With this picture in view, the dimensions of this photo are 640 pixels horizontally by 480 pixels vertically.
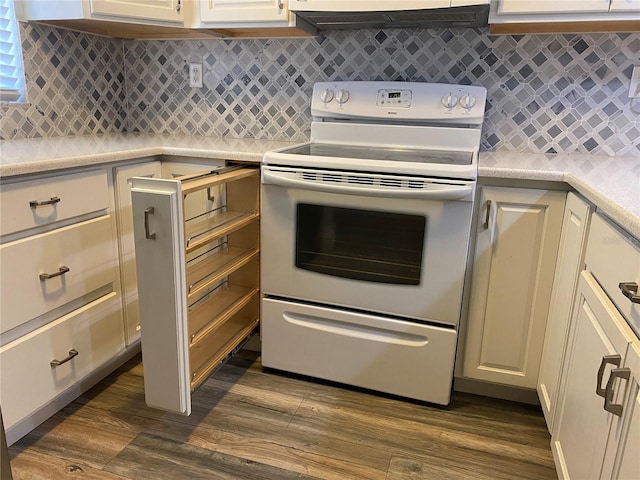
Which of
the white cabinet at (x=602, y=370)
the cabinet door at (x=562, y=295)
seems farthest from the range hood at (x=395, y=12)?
the white cabinet at (x=602, y=370)

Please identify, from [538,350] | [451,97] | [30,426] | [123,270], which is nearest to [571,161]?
[451,97]

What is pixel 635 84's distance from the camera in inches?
74.0

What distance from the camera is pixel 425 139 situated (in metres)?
2.00

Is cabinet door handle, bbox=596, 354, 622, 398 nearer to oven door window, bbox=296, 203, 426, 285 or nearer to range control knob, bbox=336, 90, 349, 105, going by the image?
oven door window, bbox=296, 203, 426, 285

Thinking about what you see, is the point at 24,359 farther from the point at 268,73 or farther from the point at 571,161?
the point at 571,161

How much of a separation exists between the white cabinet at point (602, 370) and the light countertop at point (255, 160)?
7 centimetres

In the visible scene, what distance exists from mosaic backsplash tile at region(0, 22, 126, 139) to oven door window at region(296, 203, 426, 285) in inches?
47.0

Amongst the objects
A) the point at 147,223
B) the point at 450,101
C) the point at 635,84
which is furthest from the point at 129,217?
the point at 635,84

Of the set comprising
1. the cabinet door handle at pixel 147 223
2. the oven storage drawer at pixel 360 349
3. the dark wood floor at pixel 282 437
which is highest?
the cabinet door handle at pixel 147 223

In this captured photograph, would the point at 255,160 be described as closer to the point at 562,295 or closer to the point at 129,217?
the point at 129,217

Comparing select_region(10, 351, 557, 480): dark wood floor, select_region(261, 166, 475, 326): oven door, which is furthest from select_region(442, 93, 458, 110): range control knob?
select_region(10, 351, 557, 480): dark wood floor

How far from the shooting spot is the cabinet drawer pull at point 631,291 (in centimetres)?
88

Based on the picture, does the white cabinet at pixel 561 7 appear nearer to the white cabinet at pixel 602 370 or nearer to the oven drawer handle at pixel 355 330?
the white cabinet at pixel 602 370

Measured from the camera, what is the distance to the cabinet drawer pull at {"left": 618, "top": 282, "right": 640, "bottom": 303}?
0.88m
